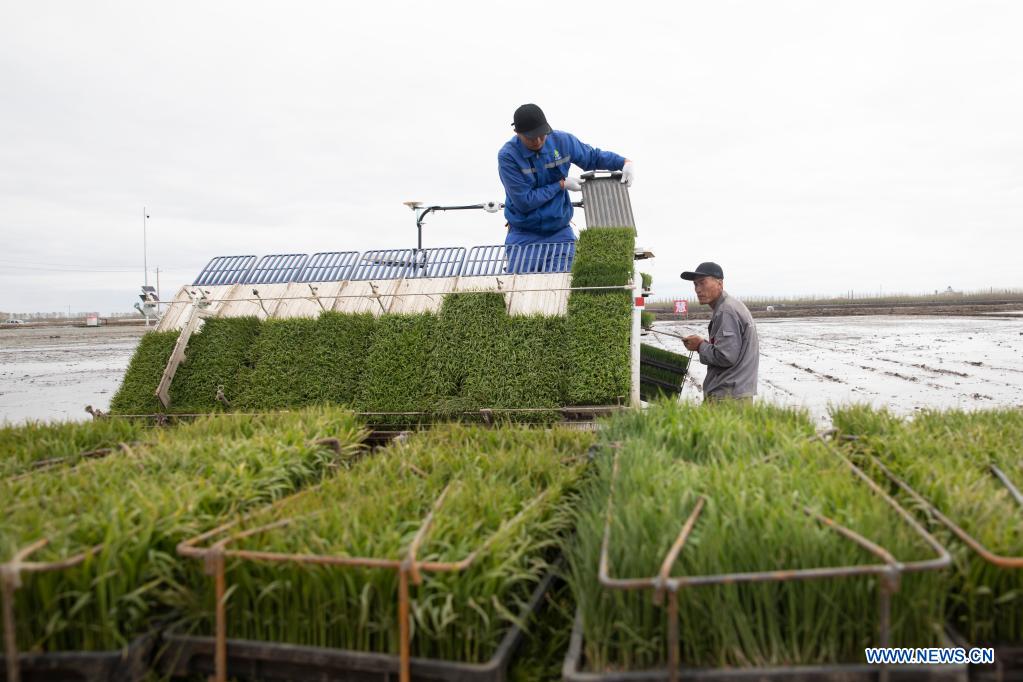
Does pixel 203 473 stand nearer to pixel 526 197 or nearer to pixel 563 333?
pixel 563 333

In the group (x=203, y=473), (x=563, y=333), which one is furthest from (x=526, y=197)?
(x=203, y=473)

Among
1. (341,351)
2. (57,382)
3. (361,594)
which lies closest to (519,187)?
(341,351)

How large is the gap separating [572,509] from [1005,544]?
67.4 inches

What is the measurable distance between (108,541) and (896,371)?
1280 cm

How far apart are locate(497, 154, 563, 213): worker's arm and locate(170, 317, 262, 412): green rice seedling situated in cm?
299

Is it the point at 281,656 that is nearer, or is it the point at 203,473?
the point at 281,656

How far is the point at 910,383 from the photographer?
10.4 m

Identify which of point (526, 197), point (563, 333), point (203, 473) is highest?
point (526, 197)

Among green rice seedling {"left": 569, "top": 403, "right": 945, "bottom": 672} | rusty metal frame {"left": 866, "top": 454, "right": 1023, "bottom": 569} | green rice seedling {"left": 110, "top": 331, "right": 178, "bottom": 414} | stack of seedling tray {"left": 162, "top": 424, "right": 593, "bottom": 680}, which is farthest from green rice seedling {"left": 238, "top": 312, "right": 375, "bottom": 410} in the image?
rusty metal frame {"left": 866, "top": 454, "right": 1023, "bottom": 569}

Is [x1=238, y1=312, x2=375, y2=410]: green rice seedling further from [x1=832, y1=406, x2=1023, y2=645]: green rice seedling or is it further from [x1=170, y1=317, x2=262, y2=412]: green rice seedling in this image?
[x1=832, y1=406, x2=1023, y2=645]: green rice seedling

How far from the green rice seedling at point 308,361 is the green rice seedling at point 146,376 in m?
0.90

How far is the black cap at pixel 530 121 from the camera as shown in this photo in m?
6.42

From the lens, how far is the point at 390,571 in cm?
229

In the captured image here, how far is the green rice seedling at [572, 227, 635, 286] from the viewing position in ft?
19.9
